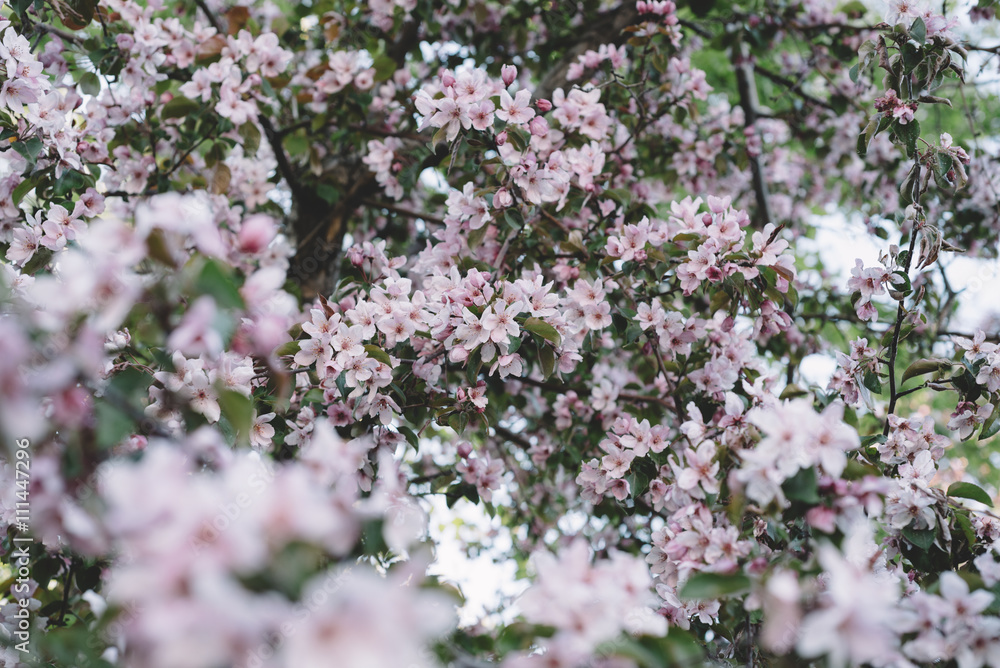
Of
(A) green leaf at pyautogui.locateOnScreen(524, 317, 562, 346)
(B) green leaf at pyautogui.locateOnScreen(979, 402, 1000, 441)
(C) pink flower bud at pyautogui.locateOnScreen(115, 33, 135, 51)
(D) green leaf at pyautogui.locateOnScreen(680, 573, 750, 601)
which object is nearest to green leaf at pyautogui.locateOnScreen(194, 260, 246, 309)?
(D) green leaf at pyautogui.locateOnScreen(680, 573, 750, 601)

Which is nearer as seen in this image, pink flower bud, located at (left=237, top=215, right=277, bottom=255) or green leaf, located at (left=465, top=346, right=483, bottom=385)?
pink flower bud, located at (left=237, top=215, right=277, bottom=255)

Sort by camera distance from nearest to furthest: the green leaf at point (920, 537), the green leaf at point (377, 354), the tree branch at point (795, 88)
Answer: the green leaf at point (920, 537) < the green leaf at point (377, 354) < the tree branch at point (795, 88)

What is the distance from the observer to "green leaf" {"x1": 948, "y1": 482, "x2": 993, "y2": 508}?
60.0 inches

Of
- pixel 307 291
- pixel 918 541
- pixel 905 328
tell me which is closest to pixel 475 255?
pixel 307 291

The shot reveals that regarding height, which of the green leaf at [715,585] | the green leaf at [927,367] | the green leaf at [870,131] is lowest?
the green leaf at [715,585]

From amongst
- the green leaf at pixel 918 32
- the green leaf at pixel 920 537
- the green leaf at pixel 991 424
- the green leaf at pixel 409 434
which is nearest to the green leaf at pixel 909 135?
the green leaf at pixel 918 32

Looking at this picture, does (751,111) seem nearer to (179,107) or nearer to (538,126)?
(538,126)

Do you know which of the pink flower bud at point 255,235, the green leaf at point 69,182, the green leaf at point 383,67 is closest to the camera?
the pink flower bud at point 255,235

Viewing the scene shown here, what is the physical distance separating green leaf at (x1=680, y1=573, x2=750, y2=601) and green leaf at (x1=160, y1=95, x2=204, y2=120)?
8.23 feet

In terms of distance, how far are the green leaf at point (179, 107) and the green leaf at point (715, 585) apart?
251cm

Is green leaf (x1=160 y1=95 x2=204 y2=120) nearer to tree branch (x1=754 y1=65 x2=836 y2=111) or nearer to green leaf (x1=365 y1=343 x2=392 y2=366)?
green leaf (x1=365 y1=343 x2=392 y2=366)

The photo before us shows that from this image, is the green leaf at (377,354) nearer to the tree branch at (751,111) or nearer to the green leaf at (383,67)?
the green leaf at (383,67)

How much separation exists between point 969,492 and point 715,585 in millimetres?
922

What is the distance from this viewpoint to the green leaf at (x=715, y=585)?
1.01 meters
